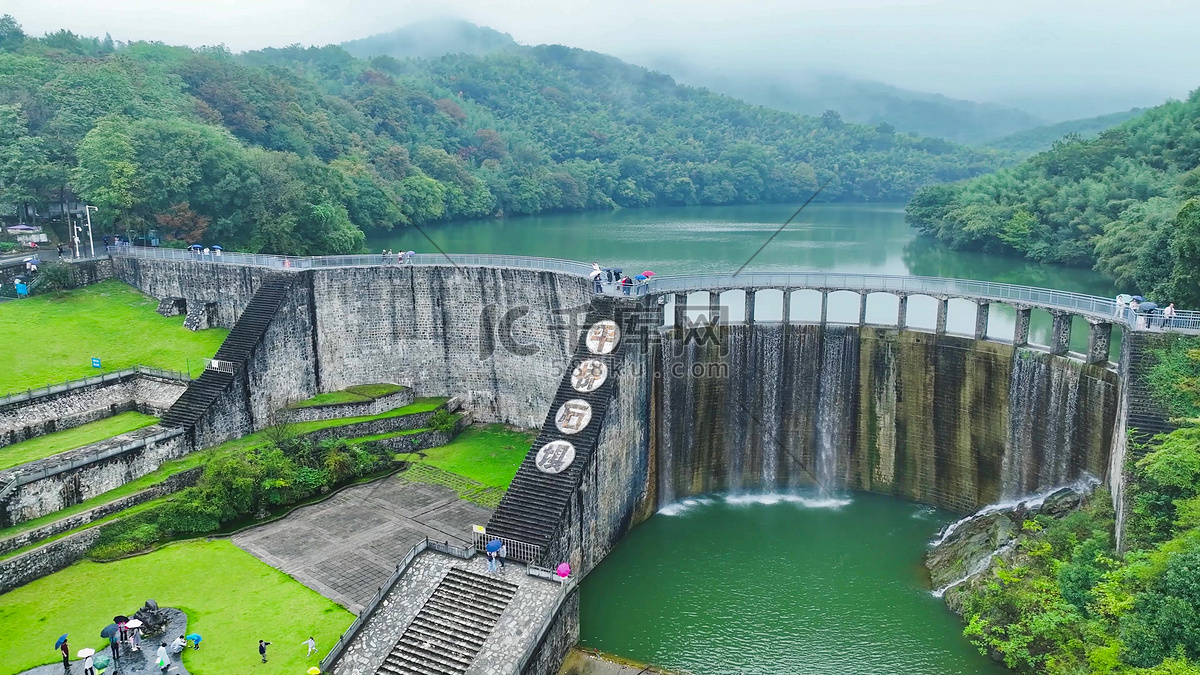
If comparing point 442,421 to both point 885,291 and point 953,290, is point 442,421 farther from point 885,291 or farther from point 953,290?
point 953,290

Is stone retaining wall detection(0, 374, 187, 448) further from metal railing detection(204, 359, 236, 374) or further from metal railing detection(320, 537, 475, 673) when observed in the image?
metal railing detection(320, 537, 475, 673)

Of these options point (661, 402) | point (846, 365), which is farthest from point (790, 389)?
point (661, 402)

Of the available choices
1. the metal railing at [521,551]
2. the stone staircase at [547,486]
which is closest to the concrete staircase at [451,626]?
the metal railing at [521,551]

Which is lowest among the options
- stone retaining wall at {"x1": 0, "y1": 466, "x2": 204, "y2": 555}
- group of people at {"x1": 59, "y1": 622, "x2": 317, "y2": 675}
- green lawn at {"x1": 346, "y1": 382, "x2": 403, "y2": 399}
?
group of people at {"x1": 59, "y1": 622, "x2": 317, "y2": 675}

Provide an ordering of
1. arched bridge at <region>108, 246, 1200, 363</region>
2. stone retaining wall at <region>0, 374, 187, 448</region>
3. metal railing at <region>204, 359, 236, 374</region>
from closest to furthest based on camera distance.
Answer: arched bridge at <region>108, 246, 1200, 363</region> < stone retaining wall at <region>0, 374, 187, 448</region> < metal railing at <region>204, 359, 236, 374</region>

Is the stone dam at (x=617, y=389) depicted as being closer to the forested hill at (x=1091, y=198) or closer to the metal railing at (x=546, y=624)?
the metal railing at (x=546, y=624)

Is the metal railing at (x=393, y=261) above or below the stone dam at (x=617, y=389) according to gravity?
above

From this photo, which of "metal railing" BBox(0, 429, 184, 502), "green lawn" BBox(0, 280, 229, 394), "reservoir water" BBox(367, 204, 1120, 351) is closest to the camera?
"metal railing" BBox(0, 429, 184, 502)

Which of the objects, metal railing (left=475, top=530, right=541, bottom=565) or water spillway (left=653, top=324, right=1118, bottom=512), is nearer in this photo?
metal railing (left=475, top=530, right=541, bottom=565)

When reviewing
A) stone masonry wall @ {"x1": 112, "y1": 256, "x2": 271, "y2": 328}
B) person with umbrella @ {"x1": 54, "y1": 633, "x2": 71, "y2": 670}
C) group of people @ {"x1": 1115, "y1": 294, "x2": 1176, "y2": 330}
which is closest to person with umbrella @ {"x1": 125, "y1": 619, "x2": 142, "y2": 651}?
person with umbrella @ {"x1": 54, "y1": 633, "x2": 71, "y2": 670}
